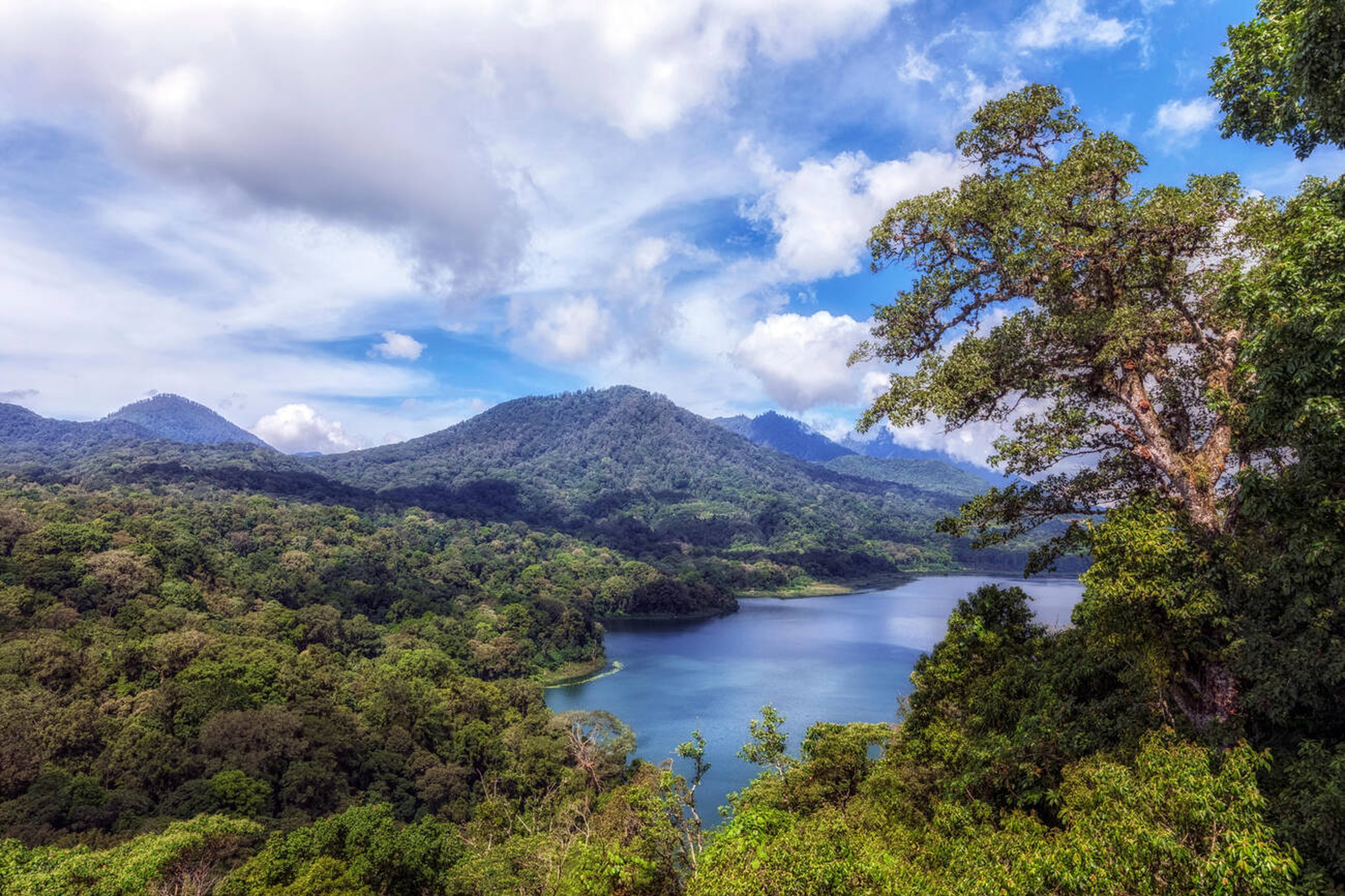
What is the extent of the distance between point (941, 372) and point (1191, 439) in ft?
10.3

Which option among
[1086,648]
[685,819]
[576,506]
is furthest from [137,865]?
[576,506]

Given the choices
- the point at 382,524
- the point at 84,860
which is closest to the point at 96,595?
the point at 84,860

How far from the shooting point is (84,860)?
48.1 ft

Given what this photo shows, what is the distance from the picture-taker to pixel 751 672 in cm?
5325

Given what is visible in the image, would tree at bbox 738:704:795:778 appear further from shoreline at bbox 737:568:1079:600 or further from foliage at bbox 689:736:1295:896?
shoreline at bbox 737:568:1079:600

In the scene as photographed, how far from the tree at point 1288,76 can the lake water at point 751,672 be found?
51.1ft

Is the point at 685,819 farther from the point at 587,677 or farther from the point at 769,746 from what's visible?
the point at 587,677

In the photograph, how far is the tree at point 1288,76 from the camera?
5.04 metres

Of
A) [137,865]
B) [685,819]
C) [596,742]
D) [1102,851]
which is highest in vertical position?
[1102,851]

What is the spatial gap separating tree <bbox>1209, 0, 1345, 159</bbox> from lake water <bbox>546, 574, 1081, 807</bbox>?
51.1ft

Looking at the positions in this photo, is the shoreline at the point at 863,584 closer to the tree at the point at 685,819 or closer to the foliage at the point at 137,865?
the foliage at the point at 137,865

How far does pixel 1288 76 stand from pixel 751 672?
52235mm

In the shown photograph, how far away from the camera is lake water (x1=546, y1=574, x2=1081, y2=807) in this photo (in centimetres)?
3775

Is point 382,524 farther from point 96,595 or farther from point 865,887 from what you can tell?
point 865,887
